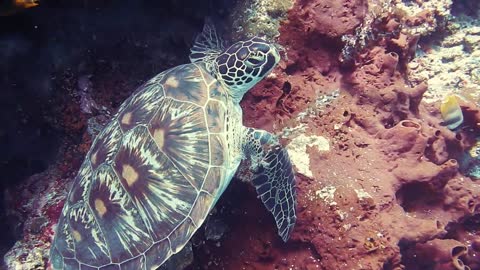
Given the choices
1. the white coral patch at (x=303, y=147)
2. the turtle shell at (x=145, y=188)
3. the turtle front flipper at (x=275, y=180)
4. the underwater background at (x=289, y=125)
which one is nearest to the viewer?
the turtle shell at (x=145, y=188)

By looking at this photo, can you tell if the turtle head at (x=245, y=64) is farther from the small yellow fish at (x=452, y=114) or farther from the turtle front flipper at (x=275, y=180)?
the small yellow fish at (x=452, y=114)

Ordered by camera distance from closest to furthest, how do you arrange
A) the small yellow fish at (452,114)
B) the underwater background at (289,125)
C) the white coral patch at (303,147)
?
the underwater background at (289,125), the white coral patch at (303,147), the small yellow fish at (452,114)

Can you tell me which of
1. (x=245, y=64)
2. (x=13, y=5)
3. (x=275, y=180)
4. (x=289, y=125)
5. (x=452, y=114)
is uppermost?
(x=13, y=5)

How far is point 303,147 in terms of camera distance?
2979 millimetres

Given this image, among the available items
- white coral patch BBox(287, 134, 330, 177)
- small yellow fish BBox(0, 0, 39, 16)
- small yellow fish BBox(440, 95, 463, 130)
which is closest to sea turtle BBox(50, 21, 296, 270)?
white coral patch BBox(287, 134, 330, 177)

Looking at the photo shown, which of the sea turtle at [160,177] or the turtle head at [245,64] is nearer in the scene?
the sea turtle at [160,177]

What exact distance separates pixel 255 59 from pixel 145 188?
1453 mm

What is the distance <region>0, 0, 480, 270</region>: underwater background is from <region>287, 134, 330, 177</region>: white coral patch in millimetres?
12

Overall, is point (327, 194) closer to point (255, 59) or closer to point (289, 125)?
point (289, 125)

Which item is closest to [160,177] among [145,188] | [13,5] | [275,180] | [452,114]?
[145,188]

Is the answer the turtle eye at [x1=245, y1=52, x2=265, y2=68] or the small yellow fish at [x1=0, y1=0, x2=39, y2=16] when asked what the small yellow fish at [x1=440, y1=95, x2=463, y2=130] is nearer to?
the turtle eye at [x1=245, y1=52, x2=265, y2=68]

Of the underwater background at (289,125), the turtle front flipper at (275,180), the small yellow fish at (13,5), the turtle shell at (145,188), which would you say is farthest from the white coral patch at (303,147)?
the small yellow fish at (13,5)

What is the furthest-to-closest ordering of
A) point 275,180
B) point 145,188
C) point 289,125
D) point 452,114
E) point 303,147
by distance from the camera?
point 452,114, point 289,125, point 303,147, point 275,180, point 145,188

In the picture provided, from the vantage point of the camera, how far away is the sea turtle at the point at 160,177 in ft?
7.91
